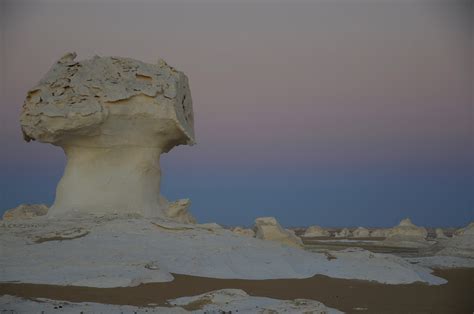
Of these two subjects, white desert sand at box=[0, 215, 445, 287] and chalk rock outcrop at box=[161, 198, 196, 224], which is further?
chalk rock outcrop at box=[161, 198, 196, 224]

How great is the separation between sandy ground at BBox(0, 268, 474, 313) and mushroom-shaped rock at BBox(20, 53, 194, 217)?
7.67 m

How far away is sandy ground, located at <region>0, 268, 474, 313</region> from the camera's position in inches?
538

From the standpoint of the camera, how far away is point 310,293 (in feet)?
50.1

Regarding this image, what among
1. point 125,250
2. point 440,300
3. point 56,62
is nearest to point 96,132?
point 56,62

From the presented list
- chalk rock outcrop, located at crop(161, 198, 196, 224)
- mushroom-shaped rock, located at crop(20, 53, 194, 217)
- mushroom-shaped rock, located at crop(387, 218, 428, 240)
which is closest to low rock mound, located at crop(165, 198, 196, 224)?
chalk rock outcrop, located at crop(161, 198, 196, 224)

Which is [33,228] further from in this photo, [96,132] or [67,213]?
[96,132]

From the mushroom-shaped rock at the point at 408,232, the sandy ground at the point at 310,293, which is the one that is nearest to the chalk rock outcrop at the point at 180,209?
the sandy ground at the point at 310,293

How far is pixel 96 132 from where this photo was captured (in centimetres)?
2280

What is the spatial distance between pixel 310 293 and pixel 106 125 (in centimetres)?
1115

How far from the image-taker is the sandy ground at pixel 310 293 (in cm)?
1366

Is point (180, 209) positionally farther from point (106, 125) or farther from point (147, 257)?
point (147, 257)

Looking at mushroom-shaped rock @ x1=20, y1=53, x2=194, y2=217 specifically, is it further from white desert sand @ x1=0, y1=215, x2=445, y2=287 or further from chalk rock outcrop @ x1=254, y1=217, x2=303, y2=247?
chalk rock outcrop @ x1=254, y1=217, x2=303, y2=247

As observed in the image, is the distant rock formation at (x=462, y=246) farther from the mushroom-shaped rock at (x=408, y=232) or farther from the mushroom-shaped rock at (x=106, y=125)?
the mushroom-shaped rock at (x=408, y=232)

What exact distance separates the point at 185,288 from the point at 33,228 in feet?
23.1
